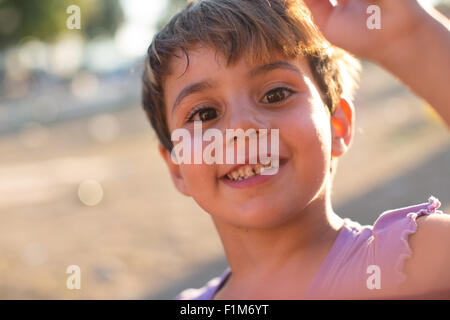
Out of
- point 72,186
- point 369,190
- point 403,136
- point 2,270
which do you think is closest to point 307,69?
point 2,270

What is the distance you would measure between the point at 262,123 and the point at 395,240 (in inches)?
19.9

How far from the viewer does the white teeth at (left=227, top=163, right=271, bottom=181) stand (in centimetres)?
157

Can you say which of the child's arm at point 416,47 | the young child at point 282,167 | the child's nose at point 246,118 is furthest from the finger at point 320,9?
the child's nose at point 246,118

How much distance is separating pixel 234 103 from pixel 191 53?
284mm

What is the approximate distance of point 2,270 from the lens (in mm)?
4398

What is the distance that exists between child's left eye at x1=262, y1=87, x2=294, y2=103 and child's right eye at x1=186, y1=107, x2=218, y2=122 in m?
0.18

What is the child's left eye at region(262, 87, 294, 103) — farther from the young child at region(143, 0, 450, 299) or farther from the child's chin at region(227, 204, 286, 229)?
the child's chin at region(227, 204, 286, 229)

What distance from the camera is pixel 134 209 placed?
6.21 m

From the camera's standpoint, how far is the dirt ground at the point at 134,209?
4.16m

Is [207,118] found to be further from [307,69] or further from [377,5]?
[377,5]

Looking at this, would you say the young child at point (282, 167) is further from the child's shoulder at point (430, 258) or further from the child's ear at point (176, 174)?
the child's ear at point (176, 174)

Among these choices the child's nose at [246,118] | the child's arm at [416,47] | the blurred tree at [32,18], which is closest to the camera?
the child's arm at [416,47]

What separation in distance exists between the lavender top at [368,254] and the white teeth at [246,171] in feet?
1.12

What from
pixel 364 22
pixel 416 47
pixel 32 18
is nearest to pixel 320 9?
pixel 364 22
